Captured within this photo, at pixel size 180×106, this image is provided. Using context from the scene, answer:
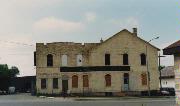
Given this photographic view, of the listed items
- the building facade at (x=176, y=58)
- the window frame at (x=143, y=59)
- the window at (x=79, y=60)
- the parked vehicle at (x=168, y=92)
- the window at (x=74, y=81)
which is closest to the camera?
the building facade at (x=176, y=58)

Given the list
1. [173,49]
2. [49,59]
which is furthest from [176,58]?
[49,59]

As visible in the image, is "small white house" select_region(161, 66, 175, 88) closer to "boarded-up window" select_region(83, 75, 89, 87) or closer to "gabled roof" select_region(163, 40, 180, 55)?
"boarded-up window" select_region(83, 75, 89, 87)


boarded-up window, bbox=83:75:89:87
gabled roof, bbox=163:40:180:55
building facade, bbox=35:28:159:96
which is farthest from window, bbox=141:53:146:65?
gabled roof, bbox=163:40:180:55

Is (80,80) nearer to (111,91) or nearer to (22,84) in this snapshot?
(111,91)

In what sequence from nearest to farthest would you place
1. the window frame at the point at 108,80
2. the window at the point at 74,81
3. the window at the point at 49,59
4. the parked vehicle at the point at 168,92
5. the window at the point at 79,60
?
1. the parked vehicle at the point at 168,92
2. the window frame at the point at 108,80
3. the window at the point at 74,81
4. the window at the point at 49,59
5. the window at the point at 79,60

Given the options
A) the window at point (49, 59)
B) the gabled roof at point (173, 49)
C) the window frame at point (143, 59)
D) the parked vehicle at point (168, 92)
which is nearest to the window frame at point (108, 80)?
the window frame at point (143, 59)

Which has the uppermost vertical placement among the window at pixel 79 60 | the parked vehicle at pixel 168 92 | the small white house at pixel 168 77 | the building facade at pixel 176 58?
the window at pixel 79 60

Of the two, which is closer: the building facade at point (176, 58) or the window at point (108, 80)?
the building facade at point (176, 58)

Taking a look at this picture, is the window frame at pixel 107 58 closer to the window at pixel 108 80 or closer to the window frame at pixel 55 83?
the window at pixel 108 80

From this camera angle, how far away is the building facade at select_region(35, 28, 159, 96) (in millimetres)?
63219

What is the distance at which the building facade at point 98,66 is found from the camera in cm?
6322

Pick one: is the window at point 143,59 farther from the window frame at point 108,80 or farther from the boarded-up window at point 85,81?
the boarded-up window at point 85,81

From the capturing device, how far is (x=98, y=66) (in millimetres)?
63375

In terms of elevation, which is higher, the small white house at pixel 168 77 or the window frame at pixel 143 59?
the window frame at pixel 143 59
